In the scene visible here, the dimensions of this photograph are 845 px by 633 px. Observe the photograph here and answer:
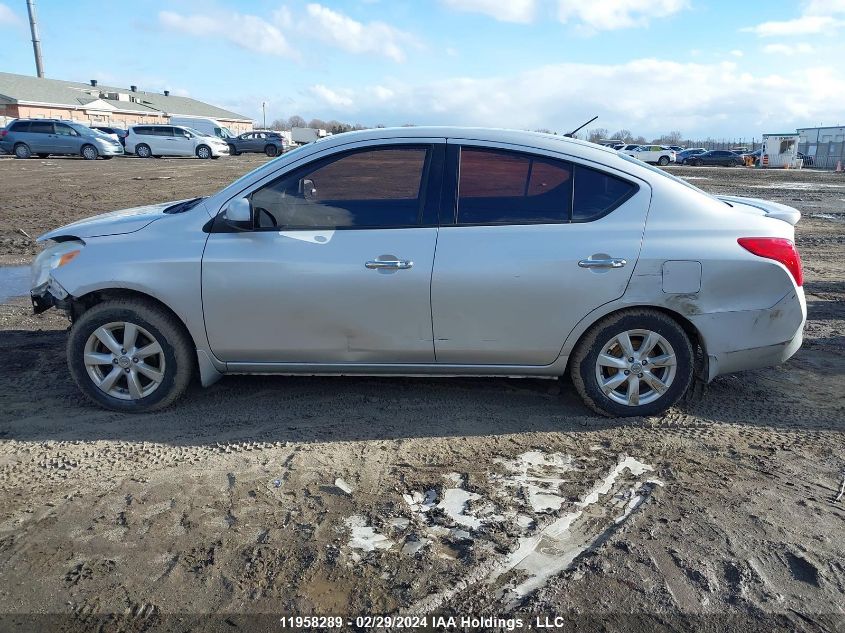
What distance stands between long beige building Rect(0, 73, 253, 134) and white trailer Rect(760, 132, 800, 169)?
55.8 meters

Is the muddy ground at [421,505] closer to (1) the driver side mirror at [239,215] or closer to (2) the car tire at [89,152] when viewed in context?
(1) the driver side mirror at [239,215]

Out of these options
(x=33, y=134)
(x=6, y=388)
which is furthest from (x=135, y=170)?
(x=6, y=388)

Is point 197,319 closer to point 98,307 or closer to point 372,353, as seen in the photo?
point 98,307

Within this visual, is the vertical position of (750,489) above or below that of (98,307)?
below

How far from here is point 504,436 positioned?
400 cm

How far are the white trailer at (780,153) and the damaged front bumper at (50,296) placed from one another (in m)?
52.1

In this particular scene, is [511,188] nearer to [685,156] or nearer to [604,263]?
[604,263]

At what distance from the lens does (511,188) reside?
13.5 ft

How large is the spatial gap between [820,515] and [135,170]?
2640 centimetres

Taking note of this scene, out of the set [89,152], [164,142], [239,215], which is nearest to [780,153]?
[164,142]

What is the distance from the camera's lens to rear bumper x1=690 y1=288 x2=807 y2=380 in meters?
4.02

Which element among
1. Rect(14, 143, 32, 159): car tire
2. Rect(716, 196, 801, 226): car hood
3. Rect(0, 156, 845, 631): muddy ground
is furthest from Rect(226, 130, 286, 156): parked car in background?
Rect(716, 196, 801, 226): car hood

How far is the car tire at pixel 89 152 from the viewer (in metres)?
31.3

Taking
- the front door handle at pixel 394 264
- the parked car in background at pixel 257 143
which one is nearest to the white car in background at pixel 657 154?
the parked car in background at pixel 257 143
